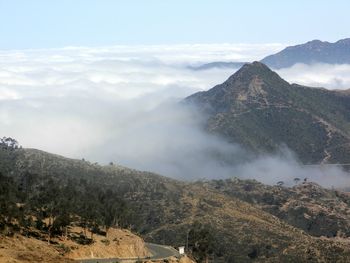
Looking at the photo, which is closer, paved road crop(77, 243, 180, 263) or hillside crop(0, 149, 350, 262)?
paved road crop(77, 243, 180, 263)

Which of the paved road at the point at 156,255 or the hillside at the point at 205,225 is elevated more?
the paved road at the point at 156,255

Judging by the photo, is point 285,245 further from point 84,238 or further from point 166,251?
point 84,238

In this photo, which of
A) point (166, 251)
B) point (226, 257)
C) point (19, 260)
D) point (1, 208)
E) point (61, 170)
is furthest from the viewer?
point (61, 170)

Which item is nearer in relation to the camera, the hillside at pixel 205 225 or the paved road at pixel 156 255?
the paved road at pixel 156 255

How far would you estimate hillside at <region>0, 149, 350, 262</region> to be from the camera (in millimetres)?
152000

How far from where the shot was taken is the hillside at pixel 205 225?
152000 millimetres

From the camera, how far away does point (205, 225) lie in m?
167

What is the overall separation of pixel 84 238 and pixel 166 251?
1738 centimetres

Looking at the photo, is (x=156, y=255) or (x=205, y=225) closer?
(x=156, y=255)

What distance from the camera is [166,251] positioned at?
373ft

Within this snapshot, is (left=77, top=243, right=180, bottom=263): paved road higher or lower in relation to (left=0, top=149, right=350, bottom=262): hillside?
higher

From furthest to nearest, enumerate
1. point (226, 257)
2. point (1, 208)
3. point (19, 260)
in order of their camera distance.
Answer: point (226, 257) → point (1, 208) → point (19, 260)

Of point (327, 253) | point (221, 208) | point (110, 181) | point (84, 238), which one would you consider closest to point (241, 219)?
point (221, 208)

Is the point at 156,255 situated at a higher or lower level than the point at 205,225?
higher
